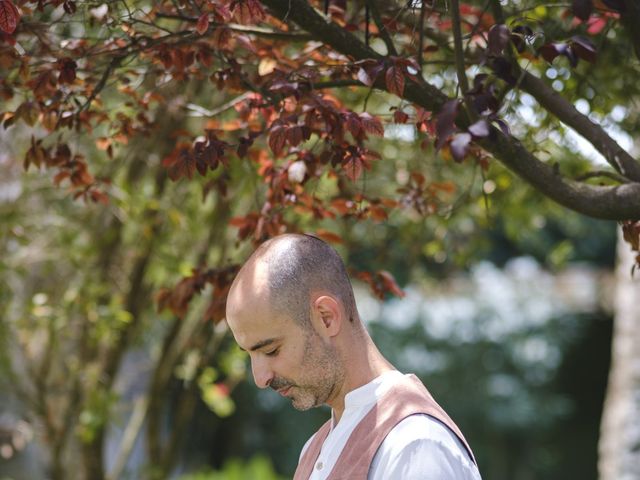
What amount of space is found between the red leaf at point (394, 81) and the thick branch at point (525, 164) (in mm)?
126

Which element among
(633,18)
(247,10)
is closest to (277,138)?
(247,10)

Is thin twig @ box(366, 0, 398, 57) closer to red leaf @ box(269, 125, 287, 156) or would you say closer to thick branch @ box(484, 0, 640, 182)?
thick branch @ box(484, 0, 640, 182)

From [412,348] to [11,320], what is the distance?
262 inches

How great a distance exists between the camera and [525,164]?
7.02 feet

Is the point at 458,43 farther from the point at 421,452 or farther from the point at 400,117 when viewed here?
the point at 421,452

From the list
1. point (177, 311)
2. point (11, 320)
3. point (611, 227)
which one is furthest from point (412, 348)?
point (177, 311)

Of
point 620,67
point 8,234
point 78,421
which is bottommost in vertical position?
point 78,421

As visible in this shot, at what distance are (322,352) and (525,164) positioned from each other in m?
0.66

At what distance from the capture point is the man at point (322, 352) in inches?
72.3

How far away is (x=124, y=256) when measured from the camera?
5.07 metres

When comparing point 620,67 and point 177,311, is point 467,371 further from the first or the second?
point 177,311

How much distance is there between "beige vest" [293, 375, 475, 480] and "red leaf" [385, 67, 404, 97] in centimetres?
63

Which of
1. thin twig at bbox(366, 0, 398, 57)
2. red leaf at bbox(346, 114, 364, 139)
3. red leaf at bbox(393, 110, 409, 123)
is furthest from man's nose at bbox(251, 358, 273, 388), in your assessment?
thin twig at bbox(366, 0, 398, 57)

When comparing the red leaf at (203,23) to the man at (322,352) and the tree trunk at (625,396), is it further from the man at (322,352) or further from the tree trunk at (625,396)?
the tree trunk at (625,396)
